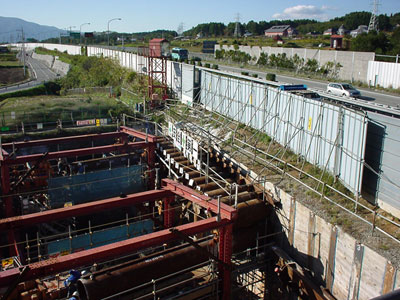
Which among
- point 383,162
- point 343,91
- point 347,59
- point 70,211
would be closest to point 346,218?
point 383,162

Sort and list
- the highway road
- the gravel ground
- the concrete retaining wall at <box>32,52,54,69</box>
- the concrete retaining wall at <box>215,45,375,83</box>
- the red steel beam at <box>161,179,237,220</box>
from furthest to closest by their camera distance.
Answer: the concrete retaining wall at <box>32,52,54,69</box> → the highway road → the concrete retaining wall at <box>215,45,375,83</box> → the red steel beam at <box>161,179,237,220</box> → the gravel ground

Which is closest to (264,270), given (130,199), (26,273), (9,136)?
(130,199)

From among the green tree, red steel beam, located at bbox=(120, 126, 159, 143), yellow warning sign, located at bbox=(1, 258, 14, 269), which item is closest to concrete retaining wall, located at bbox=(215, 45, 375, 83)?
the green tree

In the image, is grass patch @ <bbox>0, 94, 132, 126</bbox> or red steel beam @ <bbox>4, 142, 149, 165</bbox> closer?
red steel beam @ <bbox>4, 142, 149, 165</bbox>

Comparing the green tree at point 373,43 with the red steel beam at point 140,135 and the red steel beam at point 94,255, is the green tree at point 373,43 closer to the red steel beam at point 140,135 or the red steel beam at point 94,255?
the red steel beam at point 140,135

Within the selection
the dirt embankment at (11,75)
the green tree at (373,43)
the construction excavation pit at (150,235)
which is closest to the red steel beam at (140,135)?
the construction excavation pit at (150,235)

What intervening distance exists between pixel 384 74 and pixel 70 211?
33.7 meters

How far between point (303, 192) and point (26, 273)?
28.4 feet

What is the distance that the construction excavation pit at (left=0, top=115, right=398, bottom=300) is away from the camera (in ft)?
29.2

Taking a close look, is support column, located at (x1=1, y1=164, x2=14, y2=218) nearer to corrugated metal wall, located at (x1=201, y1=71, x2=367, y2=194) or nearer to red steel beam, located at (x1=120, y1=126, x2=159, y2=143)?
red steel beam, located at (x1=120, y1=126, x2=159, y2=143)

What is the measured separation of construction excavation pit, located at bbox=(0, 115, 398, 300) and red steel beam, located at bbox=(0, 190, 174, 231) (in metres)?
0.03

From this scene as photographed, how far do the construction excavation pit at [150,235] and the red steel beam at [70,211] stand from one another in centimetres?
3

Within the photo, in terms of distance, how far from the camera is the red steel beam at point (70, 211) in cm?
1010

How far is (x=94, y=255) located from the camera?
27.1 ft
